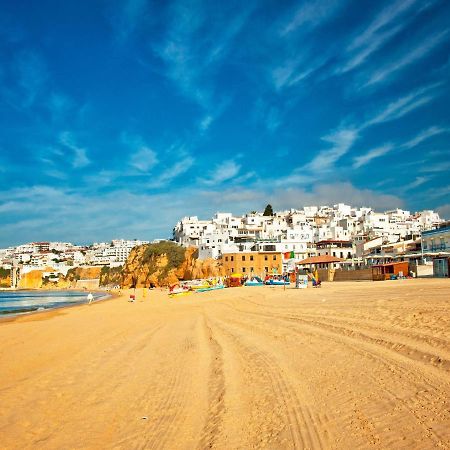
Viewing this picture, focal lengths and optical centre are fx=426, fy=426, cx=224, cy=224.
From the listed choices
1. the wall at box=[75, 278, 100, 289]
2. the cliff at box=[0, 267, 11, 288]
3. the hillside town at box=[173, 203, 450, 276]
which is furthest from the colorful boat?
the cliff at box=[0, 267, 11, 288]

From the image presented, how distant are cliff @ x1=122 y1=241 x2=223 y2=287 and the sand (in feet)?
208

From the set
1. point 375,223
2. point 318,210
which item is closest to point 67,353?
point 375,223

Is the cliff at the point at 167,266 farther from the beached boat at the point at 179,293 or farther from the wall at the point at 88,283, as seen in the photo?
the wall at the point at 88,283

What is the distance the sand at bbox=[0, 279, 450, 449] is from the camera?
4.62 m

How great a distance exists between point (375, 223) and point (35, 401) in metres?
104

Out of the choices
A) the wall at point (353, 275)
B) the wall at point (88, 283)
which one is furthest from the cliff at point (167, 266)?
the wall at point (88, 283)

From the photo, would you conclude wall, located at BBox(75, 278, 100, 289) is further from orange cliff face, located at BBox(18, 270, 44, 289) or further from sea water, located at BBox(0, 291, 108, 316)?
sea water, located at BBox(0, 291, 108, 316)

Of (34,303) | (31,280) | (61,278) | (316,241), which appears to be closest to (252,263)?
(316,241)

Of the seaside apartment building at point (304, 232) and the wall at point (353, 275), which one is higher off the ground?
the seaside apartment building at point (304, 232)

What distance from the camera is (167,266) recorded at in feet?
275

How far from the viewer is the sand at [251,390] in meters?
4.62

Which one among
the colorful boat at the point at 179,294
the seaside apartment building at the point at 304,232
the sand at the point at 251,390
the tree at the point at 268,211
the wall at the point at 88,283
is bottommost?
the sand at the point at 251,390

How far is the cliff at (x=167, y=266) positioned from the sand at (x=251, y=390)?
63.3 meters

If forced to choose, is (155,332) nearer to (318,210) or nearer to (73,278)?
(318,210)
